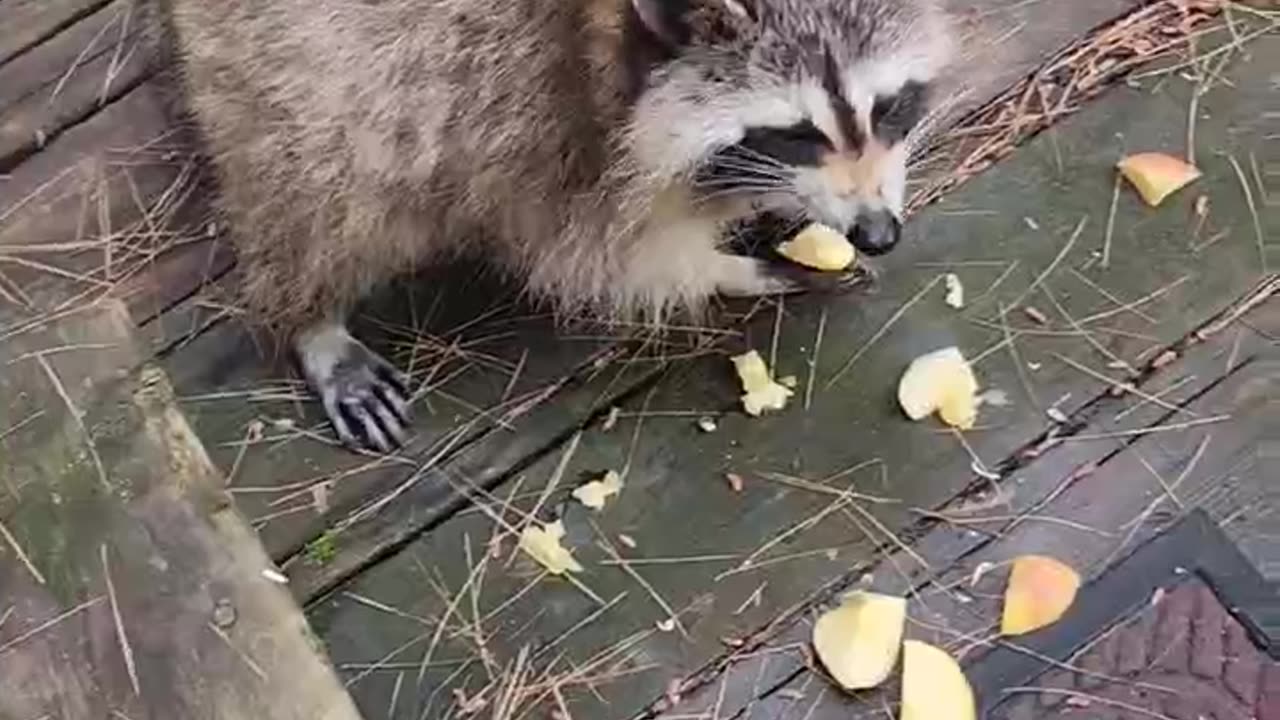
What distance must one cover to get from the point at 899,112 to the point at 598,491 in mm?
550

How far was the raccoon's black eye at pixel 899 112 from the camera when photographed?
7.55 ft

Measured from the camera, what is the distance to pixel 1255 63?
2781 mm

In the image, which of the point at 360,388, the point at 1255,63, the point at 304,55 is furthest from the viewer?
the point at 1255,63

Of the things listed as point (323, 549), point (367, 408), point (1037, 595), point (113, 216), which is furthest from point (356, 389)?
point (1037, 595)

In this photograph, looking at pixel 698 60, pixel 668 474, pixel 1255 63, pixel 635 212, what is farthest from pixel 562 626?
pixel 1255 63

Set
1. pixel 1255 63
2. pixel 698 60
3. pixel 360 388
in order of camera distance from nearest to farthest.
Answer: pixel 698 60
pixel 360 388
pixel 1255 63

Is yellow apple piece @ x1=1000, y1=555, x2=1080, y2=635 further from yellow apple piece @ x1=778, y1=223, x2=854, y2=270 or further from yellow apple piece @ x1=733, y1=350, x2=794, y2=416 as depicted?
yellow apple piece @ x1=778, y1=223, x2=854, y2=270

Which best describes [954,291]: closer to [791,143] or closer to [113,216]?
[791,143]

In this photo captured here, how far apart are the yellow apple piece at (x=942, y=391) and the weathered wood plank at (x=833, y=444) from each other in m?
0.02

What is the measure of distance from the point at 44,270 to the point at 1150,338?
1.31 metres

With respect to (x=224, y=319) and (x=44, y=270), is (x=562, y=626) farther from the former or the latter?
(x=44, y=270)

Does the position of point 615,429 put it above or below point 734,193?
below

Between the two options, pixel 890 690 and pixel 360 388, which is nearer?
pixel 890 690

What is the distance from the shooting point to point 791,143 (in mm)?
2297
